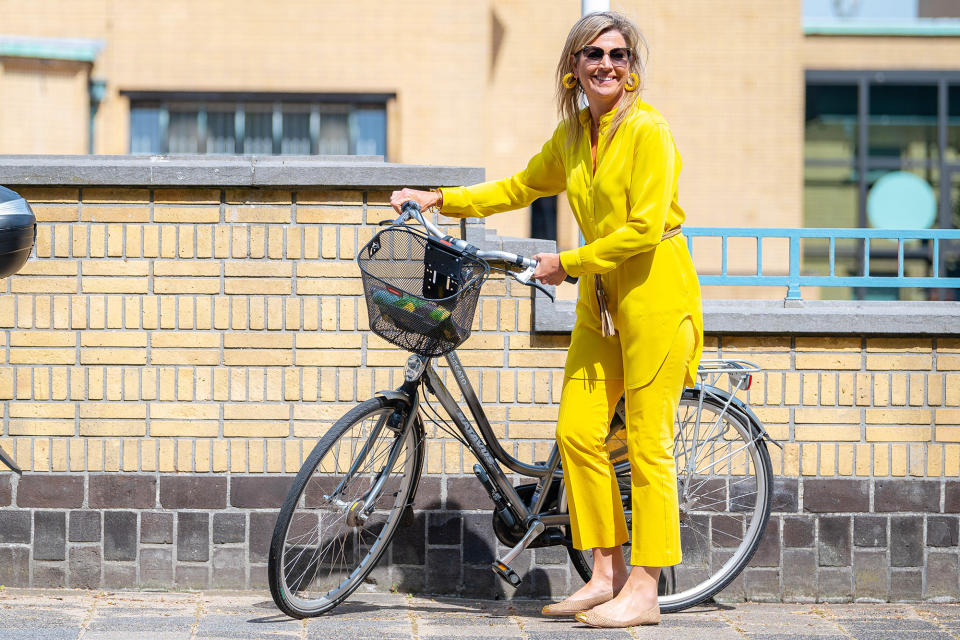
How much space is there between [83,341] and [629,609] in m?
2.41

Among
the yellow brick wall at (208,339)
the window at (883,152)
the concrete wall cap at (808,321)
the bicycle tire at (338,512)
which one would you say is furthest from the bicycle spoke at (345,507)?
the window at (883,152)

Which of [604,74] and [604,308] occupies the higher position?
[604,74]

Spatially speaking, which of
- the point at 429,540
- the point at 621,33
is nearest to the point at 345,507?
the point at 429,540

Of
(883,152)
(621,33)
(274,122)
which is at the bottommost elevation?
(621,33)

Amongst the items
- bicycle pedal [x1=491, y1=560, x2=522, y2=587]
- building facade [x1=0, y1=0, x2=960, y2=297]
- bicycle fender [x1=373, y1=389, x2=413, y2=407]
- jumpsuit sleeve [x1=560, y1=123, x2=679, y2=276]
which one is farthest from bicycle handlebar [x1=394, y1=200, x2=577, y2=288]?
building facade [x1=0, y1=0, x2=960, y2=297]

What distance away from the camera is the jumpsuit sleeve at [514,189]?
14.2 feet

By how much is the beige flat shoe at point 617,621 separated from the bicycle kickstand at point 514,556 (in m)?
0.27

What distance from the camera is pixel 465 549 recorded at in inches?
191

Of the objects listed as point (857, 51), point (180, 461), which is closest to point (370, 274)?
point (180, 461)

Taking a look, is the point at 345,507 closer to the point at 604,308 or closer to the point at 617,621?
the point at 617,621

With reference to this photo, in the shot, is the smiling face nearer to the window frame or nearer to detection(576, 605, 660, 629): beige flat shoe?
detection(576, 605, 660, 629): beige flat shoe

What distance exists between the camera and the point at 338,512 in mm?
4211

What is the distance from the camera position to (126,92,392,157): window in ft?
45.4

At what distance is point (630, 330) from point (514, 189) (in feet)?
2.33
